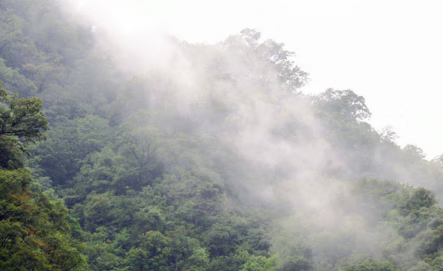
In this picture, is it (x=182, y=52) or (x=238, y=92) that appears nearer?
(x=238, y=92)

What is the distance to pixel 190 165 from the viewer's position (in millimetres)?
35938

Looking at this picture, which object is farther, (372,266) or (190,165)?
(190,165)

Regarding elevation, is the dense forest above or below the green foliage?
above

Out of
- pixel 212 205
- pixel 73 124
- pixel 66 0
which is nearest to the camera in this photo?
pixel 212 205

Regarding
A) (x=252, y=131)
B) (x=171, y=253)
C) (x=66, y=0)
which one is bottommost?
(x=171, y=253)

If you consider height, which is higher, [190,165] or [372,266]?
[190,165]

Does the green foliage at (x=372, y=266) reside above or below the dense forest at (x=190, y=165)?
below

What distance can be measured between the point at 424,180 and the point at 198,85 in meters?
21.8

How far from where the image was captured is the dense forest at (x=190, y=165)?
23250 millimetres

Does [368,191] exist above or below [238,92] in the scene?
below

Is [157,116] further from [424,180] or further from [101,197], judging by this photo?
[424,180]

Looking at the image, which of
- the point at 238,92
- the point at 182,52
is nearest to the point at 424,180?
the point at 238,92

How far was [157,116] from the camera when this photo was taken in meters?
40.2

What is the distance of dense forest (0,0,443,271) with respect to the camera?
23250 millimetres
